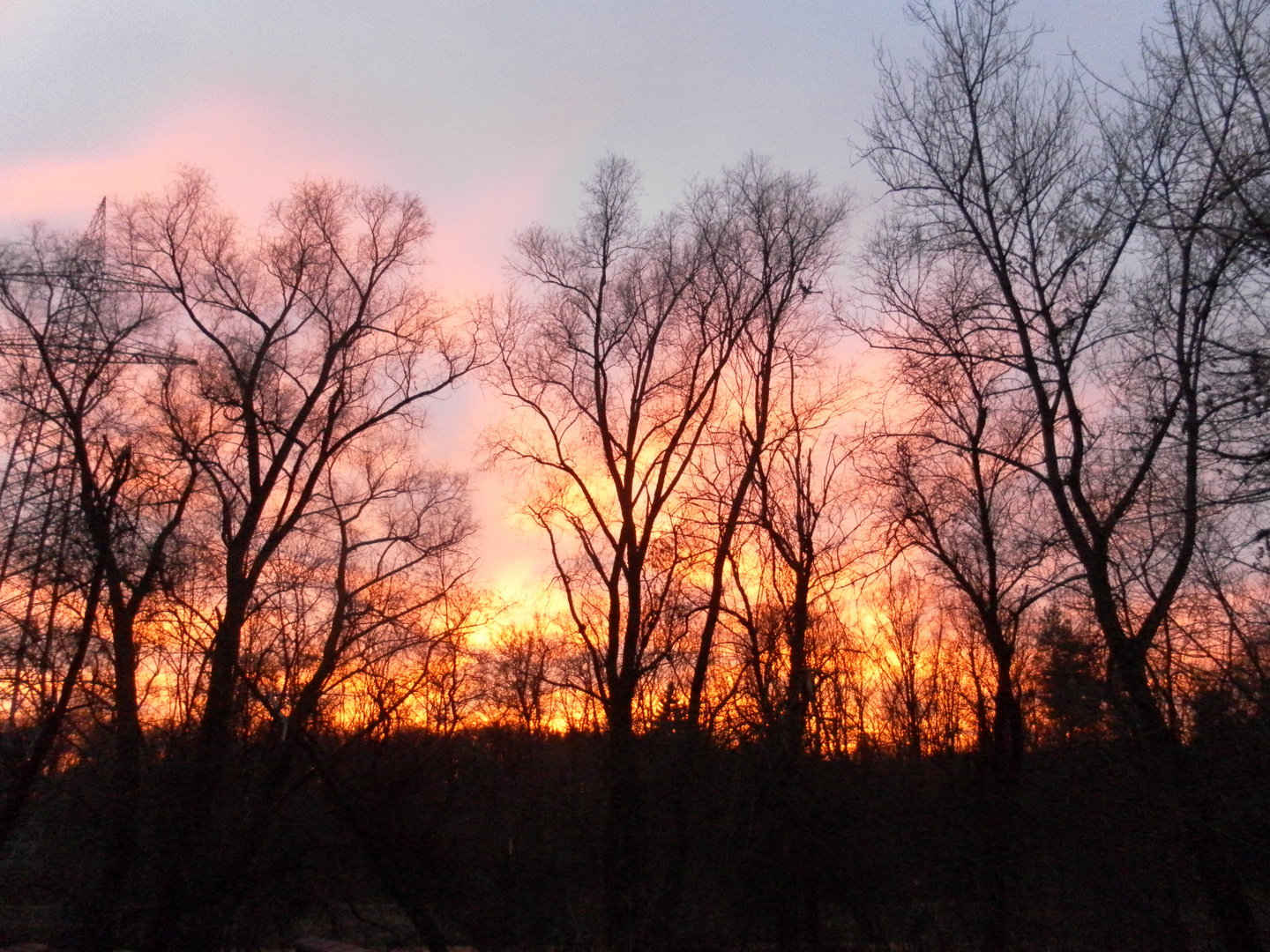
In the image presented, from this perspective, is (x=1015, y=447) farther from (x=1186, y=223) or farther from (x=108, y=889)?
(x=108, y=889)

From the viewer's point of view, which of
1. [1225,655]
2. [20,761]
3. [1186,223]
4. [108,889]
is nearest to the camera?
[1186,223]

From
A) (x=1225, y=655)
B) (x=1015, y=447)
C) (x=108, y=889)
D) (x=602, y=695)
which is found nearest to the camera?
(x=1225, y=655)

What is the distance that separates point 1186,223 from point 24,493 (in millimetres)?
11761

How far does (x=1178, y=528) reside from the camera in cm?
1110

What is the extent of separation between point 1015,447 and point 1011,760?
502 centimetres

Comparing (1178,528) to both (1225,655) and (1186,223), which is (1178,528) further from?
(1186,223)

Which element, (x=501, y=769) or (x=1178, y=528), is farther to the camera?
(x=501, y=769)

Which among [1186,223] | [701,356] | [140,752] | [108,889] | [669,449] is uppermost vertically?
[701,356]

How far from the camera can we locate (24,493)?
10.5 metres

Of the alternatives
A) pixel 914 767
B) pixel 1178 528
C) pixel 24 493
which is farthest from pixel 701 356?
pixel 24 493

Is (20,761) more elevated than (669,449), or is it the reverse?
(669,449)

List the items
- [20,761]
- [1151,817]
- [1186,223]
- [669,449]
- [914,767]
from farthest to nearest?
1. [669,449]
2. [914,767]
3. [20,761]
4. [1151,817]
5. [1186,223]

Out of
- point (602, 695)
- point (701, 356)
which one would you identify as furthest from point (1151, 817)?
point (701, 356)

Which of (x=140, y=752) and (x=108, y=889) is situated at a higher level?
(x=140, y=752)
